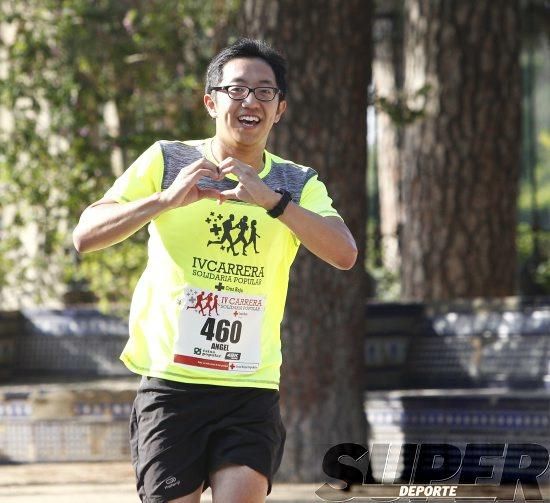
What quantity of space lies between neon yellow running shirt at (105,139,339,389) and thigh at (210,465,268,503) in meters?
0.27

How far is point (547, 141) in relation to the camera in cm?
2420

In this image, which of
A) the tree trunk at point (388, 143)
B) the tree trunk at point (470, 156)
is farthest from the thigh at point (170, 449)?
the tree trunk at point (388, 143)

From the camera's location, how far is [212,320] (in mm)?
4750

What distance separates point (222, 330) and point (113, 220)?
1.64 feet

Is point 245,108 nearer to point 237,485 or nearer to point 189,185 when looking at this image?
point 189,185

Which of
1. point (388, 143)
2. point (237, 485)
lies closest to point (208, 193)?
point (237, 485)

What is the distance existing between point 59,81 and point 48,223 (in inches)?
44.2

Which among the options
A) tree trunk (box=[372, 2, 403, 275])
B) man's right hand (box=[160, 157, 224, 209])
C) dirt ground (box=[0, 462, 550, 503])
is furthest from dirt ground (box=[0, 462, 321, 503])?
tree trunk (box=[372, 2, 403, 275])

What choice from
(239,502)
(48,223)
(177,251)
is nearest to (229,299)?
(177,251)

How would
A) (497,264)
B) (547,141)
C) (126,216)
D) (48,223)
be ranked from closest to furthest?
1. (126,216)
2. (48,223)
3. (497,264)
4. (547,141)

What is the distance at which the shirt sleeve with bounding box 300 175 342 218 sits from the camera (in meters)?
4.84

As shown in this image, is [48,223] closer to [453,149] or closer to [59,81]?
[59,81]

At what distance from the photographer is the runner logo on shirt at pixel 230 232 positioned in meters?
4.70

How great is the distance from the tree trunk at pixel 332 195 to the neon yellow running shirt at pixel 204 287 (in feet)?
15.2
